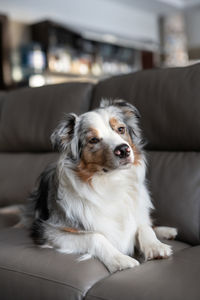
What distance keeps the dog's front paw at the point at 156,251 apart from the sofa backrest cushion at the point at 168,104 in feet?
1.99

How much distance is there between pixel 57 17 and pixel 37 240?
17.1 ft

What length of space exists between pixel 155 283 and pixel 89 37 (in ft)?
19.1

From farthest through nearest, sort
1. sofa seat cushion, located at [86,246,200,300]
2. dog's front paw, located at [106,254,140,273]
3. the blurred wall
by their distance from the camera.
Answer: the blurred wall
dog's front paw, located at [106,254,140,273]
sofa seat cushion, located at [86,246,200,300]

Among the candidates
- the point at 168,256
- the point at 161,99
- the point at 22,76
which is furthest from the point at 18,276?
the point at 22,76

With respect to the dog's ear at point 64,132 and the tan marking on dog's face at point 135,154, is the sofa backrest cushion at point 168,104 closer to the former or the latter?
the tan marking on dog's face at point 135,154

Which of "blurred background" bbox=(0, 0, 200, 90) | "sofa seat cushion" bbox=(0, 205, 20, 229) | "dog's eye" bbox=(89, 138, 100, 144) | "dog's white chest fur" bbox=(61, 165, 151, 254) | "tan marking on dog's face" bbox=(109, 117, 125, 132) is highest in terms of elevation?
"blurred background" bbox=(0, 0, 200, 90)

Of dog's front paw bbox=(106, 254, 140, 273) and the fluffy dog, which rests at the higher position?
the fluffy dog

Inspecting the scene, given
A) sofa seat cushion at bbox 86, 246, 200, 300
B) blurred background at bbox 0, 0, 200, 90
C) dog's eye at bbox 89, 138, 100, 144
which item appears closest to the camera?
sofa seat cushion at bbox 86, 246, 200, 300

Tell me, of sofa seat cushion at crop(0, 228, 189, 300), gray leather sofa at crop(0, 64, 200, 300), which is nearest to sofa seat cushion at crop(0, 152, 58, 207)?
gray leather sofa at crop(0, 64, 200, 300)

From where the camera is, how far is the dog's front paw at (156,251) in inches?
58.1

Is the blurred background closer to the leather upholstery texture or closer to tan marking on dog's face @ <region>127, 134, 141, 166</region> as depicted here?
the leather upholstery texture

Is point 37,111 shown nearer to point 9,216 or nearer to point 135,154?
point 9,216

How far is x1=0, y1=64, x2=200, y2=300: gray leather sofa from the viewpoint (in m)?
1.29

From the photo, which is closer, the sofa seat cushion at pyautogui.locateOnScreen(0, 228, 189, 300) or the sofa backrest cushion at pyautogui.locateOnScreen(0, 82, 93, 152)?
the sofa seat cushion at pyautogui.locateOnScreen(0, 228, 189, 300)
